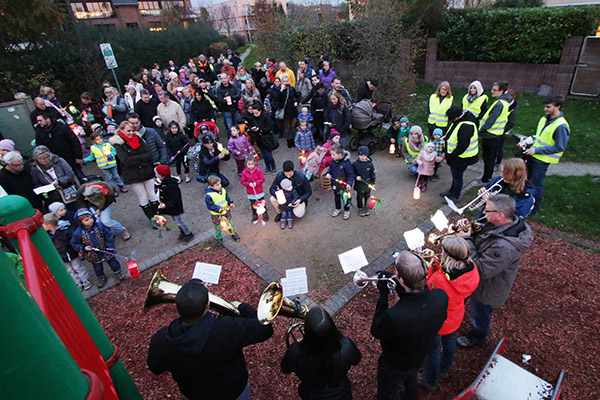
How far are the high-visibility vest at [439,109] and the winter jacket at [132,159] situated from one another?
266 inches

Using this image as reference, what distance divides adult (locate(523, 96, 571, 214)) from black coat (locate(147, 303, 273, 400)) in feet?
18.9

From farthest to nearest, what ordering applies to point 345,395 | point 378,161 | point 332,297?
point 378,161 → point 332,297 → point 345,395

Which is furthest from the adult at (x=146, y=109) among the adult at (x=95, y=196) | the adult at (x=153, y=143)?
the adult at (x=95, y=196)

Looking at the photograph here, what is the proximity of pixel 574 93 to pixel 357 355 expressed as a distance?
14.8 metres

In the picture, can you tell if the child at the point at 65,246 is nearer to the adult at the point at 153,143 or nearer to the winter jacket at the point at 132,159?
the winter jacket at the point at 132,159

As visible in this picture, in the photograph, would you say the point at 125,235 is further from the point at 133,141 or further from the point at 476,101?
the point at 476,101

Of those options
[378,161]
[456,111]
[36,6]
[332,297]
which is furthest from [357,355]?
[36,6]

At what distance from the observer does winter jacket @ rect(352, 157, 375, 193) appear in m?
6.77

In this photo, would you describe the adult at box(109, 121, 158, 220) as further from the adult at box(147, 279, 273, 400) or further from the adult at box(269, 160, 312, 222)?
the adult at box(147, 279, 273, 400)

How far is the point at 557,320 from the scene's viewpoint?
4395 millimetres

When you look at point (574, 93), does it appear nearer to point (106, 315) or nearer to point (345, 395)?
point (345, 395)

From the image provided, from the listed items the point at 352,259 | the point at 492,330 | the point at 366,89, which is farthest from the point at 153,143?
the point at 492,330

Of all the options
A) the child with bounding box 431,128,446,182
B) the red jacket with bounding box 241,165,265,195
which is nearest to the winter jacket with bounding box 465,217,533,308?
the child with bounding box 431,128,446,182

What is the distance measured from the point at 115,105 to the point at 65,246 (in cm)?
631
